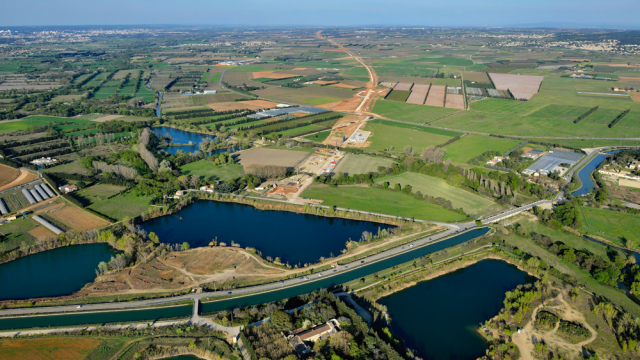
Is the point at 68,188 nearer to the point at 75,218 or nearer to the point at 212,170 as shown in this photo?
the point at 75,218

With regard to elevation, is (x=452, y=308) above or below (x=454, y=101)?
below

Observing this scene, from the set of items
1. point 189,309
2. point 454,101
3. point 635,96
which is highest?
point 635,96

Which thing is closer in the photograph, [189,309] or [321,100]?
[189,309]

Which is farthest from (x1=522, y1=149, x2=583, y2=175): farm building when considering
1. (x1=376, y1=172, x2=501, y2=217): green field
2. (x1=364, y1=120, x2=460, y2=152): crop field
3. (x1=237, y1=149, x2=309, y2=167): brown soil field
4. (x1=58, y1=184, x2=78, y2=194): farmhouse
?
(x1=58, y1=184, x2=78, y2=194): farmhouse

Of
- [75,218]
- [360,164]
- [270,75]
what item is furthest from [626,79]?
[75,218]

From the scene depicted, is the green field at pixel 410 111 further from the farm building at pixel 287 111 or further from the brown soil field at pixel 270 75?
the brown soil field at pixel 270 75

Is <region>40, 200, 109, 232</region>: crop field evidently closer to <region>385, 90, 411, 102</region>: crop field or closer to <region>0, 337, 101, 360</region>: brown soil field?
<region>0, 337, 101, 360</region>: brown soil field

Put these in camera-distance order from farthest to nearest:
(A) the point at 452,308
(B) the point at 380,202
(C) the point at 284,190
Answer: (C) the point at 284,190
(B) the point at 380,202
(A) the point at 452,308
